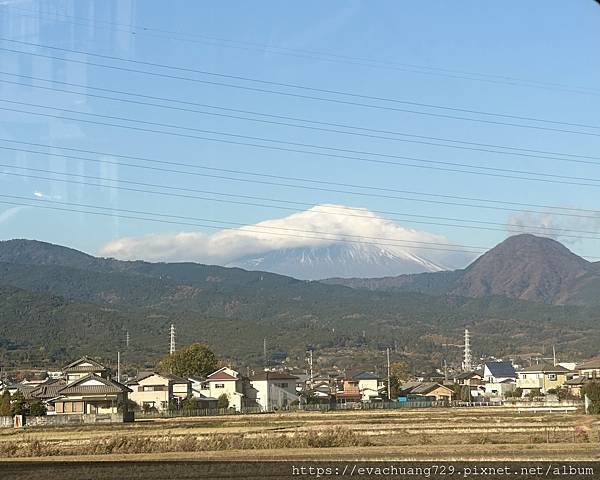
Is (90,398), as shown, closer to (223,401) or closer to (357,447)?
(223,401)

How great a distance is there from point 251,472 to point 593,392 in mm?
46113

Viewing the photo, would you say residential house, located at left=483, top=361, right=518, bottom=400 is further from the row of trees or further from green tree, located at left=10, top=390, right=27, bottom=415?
green tree, located at left=10, top=390, right=27, bottom=415

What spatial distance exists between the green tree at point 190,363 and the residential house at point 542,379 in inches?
1626

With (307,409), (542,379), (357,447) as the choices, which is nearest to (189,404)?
(307,409)

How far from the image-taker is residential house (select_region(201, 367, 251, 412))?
103188 millimetres

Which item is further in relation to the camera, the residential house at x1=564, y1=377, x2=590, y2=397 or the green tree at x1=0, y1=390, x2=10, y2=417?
the residential house at x1=564, y1=377, x2=590, y2=397

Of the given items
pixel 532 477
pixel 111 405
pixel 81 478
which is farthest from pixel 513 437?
pixel 111 405

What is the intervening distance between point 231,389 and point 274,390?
17.3 feet

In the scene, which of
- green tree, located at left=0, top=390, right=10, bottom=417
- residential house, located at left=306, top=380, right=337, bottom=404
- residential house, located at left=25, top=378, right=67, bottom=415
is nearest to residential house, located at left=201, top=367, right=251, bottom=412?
residential house, located at left=306, top=380, right=337, bottom=404

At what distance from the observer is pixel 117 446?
36.0m

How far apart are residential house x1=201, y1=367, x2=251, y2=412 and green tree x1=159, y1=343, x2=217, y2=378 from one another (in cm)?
1705

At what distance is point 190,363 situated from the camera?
126500 millimetres

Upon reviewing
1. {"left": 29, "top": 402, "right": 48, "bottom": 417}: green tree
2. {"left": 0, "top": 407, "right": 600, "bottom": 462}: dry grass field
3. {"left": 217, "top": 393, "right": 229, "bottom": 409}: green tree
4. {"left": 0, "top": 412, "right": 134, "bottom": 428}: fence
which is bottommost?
{"left": 217, "top": 393, "right": 229, "bottom": 409}: green tree

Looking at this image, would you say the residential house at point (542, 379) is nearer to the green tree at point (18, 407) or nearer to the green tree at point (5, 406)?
the green tree at point (18, 407)
